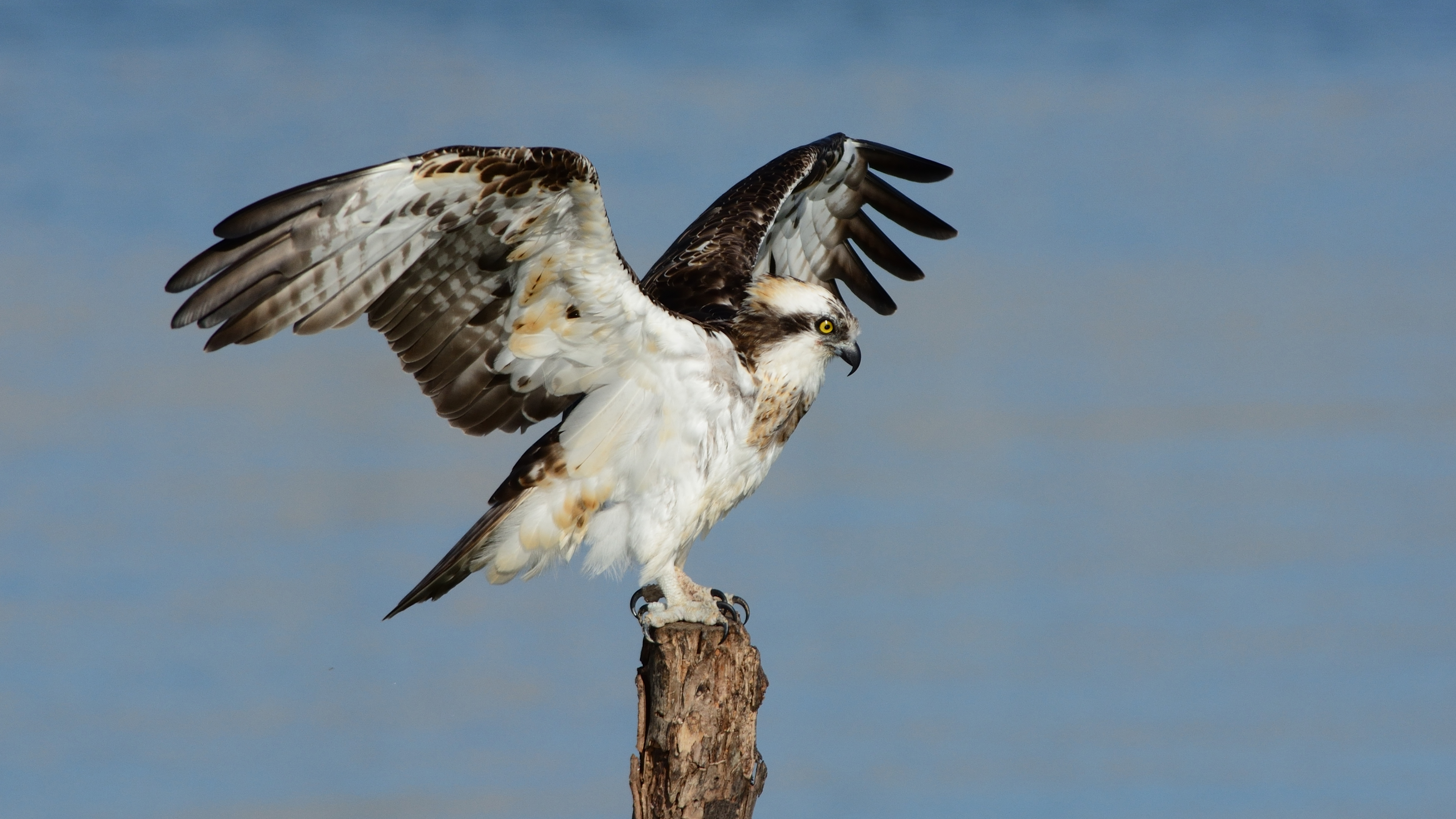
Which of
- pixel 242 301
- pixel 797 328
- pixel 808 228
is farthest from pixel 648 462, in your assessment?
Result: pixel 808 228

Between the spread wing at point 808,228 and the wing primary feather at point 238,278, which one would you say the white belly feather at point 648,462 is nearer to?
the spread wing at point 808,228

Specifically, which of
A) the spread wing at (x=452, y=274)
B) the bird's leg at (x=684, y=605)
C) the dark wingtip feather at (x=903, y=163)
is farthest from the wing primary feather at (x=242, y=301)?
the dark wingtip feather at (x=903, y=163)

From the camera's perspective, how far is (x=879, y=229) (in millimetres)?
8656

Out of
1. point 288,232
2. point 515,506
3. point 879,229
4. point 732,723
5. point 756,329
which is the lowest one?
point 732,723

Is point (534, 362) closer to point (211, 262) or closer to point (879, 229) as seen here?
point (211, 262)

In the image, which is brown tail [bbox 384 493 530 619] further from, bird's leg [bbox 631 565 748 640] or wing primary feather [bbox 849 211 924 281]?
wing primary feather [bbox 849 211 924 281]

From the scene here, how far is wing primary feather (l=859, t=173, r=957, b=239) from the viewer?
27.5 feet

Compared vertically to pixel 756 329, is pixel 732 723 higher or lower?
lower

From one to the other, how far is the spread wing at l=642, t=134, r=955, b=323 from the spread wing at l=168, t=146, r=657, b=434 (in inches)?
43.9

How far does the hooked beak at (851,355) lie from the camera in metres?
6.36

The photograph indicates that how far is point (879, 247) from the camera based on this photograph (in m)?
8.62

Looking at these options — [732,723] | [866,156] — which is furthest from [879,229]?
[732,723]

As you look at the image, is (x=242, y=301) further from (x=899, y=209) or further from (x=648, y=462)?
(x=899, y=209)

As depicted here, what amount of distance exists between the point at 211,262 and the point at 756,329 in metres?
2.58
